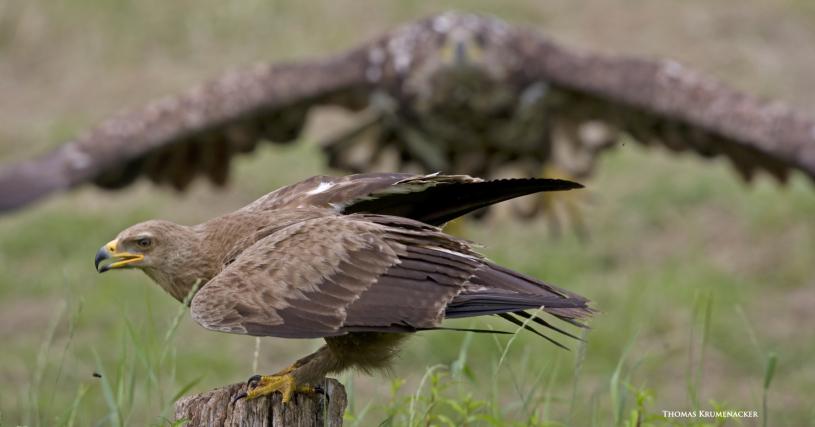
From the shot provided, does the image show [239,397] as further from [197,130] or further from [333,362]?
[197,130]

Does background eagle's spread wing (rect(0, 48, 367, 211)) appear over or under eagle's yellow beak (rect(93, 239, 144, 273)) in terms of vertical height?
over

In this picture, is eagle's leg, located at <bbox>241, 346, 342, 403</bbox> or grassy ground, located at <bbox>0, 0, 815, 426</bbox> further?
grassy ground, located at <bbox>0, 0, 815, 426</bbox>

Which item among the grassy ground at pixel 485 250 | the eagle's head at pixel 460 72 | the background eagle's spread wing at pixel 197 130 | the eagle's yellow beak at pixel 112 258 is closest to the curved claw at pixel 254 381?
the grassy ground at pixel 485 250

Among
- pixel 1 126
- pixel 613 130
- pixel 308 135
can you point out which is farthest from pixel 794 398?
pixel 1 126

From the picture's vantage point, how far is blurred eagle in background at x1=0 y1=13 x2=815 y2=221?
28.4 feet


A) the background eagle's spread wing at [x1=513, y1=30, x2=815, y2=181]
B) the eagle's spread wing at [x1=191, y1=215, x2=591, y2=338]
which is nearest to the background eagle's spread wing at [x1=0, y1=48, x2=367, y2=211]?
the background eagle's spread wing at [x1=513, y1=30, x2=815, y2=181]

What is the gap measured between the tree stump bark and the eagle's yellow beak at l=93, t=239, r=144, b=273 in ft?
1.20

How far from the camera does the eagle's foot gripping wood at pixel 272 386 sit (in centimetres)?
365

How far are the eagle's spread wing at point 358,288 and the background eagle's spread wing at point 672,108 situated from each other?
473cm

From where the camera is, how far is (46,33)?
15.2 metres

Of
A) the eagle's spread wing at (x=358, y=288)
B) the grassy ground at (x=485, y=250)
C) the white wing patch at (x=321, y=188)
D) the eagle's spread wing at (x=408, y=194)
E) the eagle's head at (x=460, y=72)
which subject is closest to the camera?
the eagle's spread wing at (x=358, y=288)

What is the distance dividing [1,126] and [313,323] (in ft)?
37.9

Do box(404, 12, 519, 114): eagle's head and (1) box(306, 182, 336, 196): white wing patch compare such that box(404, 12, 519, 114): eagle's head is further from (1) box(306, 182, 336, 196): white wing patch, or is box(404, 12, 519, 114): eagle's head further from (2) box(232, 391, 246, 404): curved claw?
(2) box(232, 391, 246, 404): curved claw

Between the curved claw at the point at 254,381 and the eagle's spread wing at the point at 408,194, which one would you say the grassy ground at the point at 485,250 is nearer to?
the curved claw at the point at 254,381
